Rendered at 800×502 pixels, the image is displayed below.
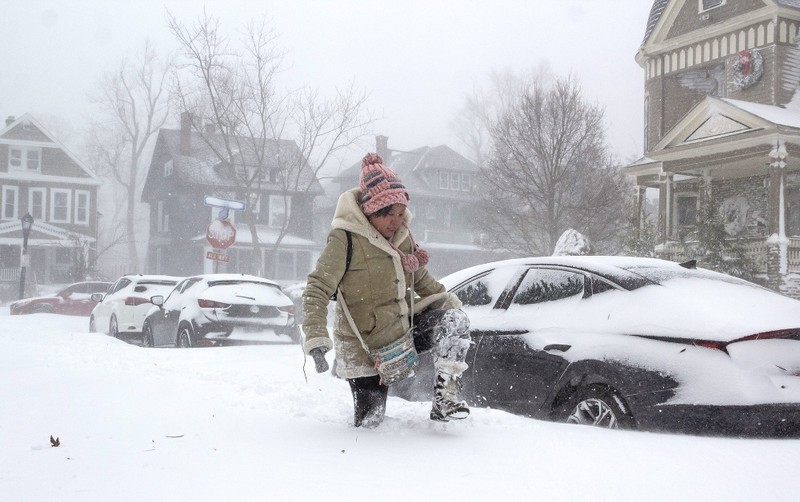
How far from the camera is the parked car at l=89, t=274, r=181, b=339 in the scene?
14781mm

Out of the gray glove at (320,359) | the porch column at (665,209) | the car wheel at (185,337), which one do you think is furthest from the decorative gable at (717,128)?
the gray glove at (320,359)

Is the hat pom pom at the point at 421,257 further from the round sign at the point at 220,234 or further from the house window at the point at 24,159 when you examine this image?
the house window at the point at 24,159

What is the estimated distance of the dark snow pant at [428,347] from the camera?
404 centimetres

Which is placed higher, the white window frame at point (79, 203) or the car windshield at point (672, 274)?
the white window frame at point (79, 203)

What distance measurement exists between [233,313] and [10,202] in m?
38.0

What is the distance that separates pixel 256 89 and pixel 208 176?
48.5 ft

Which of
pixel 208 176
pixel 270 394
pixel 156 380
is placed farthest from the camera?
pixel 208 176

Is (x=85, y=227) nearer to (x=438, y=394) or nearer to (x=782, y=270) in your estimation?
(x=782, y=270)

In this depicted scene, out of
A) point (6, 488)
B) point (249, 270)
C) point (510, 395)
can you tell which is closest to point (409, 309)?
point (510, 395)

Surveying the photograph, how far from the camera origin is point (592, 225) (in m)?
22.1

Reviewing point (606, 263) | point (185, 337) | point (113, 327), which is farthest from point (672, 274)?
point (113, 327)

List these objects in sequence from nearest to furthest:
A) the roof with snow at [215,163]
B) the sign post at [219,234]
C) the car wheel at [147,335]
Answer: the car wheel at [147,335], the sign post at [219,234], the roof with snow at [215,163]

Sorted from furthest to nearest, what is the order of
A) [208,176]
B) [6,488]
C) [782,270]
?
[208,176], [782,270], [6,488]

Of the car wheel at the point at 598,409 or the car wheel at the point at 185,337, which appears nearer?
the car wheel at the point at 598,409
